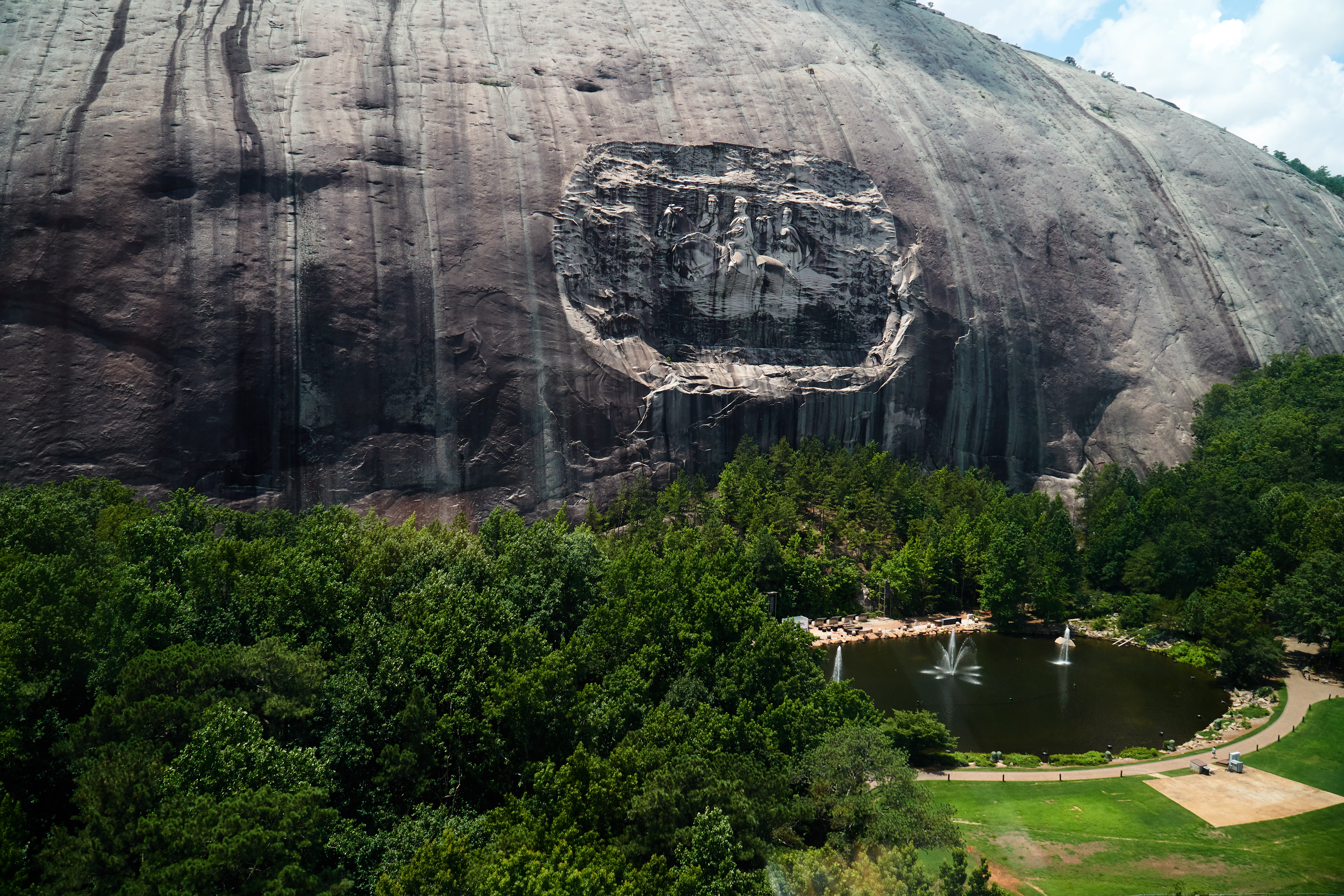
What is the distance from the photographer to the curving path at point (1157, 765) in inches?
1058

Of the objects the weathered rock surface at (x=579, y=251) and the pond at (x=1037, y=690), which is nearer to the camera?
the pond at (x=1037, y=690)

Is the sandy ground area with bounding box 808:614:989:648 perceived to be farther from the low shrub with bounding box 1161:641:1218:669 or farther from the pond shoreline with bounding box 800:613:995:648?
the low shrub with bounding box 1161:641:1218:669

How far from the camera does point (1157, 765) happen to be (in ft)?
92.7

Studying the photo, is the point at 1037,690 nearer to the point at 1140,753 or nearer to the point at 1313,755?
the point at 1140,753

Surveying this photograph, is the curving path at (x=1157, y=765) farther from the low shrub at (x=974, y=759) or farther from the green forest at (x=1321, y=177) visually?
the green forest at (x=1321, y=177)

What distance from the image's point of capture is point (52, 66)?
1763 inches

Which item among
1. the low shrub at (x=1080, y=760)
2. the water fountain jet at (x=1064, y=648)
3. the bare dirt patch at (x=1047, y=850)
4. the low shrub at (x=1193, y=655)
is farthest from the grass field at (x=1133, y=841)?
the water fountain jet at (x=1064, y=648)

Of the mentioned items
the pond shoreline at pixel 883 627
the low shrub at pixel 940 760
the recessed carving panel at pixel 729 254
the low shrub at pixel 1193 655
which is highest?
the recessed carving panel at pixel 729 254

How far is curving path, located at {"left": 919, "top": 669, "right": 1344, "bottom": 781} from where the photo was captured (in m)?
26.9

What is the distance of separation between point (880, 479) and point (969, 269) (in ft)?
64.5

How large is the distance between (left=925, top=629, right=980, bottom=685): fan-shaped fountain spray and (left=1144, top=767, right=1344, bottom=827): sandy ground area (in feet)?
36.5

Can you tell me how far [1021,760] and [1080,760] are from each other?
2088 millimetres

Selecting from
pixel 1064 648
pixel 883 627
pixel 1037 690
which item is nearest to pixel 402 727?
pixel 1037 690

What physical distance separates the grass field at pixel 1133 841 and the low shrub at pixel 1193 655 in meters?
11.5
